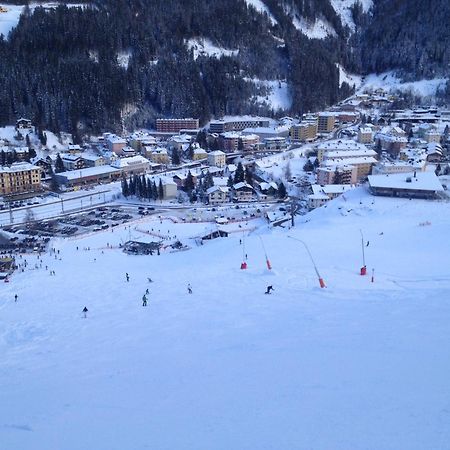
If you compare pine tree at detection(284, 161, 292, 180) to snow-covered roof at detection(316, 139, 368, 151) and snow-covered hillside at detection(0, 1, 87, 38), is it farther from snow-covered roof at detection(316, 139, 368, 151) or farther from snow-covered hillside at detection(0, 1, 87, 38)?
snow-covered hillside at detection(0, 1, 87, 38)

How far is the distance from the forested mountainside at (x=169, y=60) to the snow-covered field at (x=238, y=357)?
4724 cm

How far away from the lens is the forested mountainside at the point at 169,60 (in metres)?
59.2

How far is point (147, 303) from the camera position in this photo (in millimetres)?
12047

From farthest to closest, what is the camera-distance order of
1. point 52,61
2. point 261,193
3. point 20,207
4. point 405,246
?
point 52,61, point 261,193, point 20,207, point 405,246

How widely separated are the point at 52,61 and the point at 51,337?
5956 cm

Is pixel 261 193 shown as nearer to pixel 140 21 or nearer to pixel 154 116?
pixel 154 116

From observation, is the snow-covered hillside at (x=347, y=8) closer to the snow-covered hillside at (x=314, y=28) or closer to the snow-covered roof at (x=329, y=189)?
the snow-covered hillside at (x=314, y=28)

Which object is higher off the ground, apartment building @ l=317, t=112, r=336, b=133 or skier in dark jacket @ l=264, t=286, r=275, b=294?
apartment building @ l=317, t=112, r=336, b=133

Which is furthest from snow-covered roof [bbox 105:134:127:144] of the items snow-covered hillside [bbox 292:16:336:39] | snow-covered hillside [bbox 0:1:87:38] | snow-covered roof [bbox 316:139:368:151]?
snow-covered hillside [bbox 292:16:336:39]

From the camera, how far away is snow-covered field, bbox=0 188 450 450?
5664 mm

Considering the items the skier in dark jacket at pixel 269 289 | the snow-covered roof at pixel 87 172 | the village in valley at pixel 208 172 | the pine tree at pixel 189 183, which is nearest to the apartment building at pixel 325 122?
the village in valley at pixel 208 172

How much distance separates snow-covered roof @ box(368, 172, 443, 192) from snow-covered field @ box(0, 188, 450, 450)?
36.0 feet

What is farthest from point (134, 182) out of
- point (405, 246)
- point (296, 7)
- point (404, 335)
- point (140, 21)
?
point (296, 7)

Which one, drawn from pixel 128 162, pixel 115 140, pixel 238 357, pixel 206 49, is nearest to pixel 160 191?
pixel 128 162
